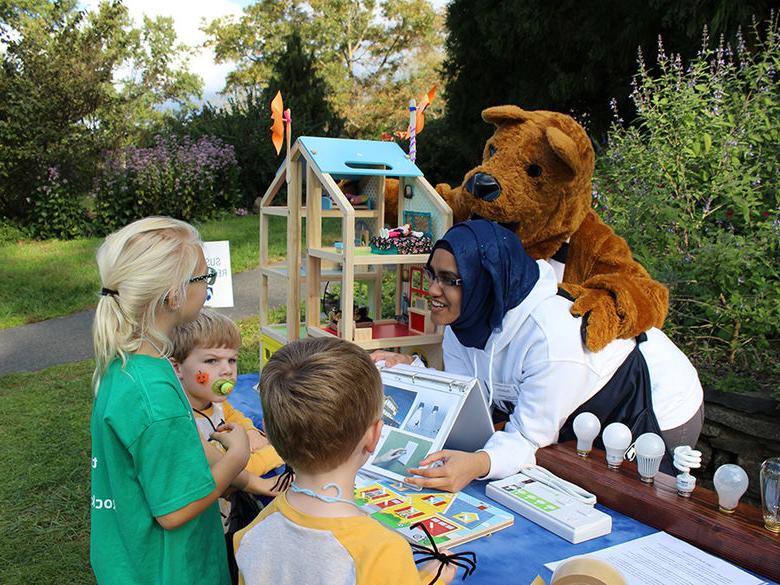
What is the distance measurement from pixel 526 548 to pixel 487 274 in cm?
87

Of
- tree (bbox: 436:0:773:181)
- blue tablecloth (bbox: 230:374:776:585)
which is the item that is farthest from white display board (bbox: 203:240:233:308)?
tree (bbox: 436:0:773:181)

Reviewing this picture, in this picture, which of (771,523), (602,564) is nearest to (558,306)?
(771,523)

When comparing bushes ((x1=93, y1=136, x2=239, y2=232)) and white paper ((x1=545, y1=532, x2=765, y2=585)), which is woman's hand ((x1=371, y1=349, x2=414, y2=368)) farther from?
bushes ((x1=93, y1=136, x2=239, y2=232))

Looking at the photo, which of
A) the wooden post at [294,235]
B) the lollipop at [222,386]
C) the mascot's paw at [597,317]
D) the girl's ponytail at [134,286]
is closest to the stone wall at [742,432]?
the mascot's paw at [597,317]

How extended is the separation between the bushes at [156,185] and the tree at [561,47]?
4471mm

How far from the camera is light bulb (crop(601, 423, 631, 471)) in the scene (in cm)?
175

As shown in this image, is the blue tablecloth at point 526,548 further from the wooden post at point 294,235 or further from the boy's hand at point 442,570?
the wooden post at point 294,235

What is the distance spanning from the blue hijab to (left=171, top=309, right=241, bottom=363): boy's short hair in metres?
0.75

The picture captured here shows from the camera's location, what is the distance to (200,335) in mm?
2082

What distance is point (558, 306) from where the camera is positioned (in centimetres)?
212

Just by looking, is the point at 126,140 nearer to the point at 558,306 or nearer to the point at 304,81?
the point at 304,81

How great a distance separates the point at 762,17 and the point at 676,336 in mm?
3719

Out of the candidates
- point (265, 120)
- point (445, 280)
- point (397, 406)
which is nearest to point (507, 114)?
point (445, 280)

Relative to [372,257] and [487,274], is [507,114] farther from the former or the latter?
[487,274]
